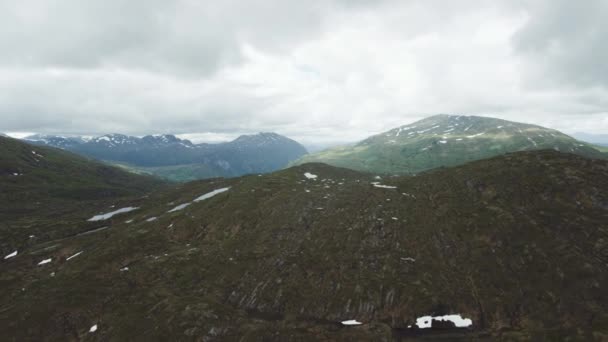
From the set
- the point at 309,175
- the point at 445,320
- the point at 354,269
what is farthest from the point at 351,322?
the point at 309,175

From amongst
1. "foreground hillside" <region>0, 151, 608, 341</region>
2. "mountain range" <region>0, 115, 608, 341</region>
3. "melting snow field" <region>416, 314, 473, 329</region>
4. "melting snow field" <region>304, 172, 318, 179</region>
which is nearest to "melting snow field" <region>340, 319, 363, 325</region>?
"mountain range" <region>0, 115, 608, 341</region>

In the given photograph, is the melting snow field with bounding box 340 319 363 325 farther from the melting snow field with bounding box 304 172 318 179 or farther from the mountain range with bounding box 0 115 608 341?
the melting snow field with bounding box 304 172 318 179

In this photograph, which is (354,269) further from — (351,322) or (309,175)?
(309,175)

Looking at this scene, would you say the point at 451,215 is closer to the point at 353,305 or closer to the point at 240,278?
the point at 353,305

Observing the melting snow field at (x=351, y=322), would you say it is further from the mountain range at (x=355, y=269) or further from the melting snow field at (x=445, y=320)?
the melting snow field at (x=445, y=320)

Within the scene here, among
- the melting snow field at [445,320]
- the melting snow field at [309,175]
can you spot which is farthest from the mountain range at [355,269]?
the melting snow field at [309,175]

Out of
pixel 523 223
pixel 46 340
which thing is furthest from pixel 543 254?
pixel 46 340
